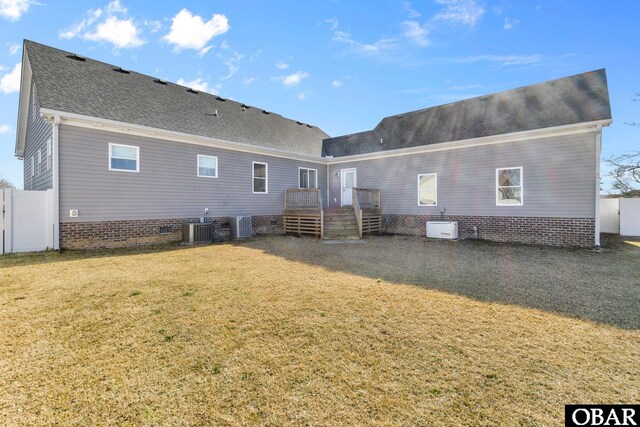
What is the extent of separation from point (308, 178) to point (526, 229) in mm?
9956

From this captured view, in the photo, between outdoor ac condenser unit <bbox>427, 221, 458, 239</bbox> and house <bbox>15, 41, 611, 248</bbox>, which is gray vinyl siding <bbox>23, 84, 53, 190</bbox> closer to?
house <bbox>15, 41, 611, 248</bbox>

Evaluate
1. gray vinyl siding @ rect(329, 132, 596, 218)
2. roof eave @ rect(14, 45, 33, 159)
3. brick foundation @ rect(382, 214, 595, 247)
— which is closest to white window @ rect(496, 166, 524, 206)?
gray vinyl siding @ rect(329, 132, 596, 218)

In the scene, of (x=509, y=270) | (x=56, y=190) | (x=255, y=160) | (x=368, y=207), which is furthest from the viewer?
(x=368, y=207)

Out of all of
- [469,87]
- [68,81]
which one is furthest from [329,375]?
[469,87]

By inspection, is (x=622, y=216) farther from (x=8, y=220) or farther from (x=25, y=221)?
(x=8, y=220)

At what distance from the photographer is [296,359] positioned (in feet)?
8.65

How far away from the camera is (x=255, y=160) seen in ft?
42.4

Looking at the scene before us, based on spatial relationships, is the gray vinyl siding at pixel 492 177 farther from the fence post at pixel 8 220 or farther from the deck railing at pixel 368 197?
the fence post at pixel 8 220

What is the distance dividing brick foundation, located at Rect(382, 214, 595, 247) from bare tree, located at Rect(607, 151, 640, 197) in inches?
458

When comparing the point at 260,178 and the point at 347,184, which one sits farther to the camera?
the point at 347,184

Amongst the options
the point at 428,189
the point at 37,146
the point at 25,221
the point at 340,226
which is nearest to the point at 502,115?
the point at 428,189

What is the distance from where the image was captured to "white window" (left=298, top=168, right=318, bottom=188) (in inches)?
592

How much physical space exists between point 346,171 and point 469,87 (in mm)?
8050

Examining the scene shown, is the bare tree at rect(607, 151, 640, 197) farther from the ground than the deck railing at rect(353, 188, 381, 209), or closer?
farther from the ground
